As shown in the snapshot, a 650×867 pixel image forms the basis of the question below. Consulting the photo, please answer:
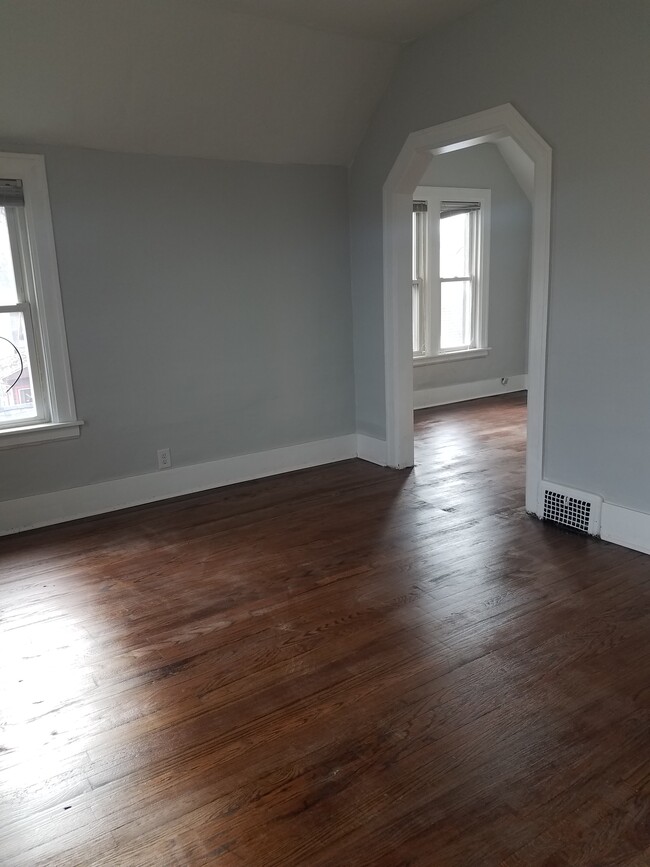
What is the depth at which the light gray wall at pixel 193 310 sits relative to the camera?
3918 millimetres

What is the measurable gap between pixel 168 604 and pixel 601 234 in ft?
8.84

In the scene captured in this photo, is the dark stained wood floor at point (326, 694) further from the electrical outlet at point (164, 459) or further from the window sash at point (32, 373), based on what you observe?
the window sash at point (32, 373)

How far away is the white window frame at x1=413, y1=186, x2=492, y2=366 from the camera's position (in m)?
6.62

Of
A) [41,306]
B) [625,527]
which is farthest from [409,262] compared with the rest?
[41,306]

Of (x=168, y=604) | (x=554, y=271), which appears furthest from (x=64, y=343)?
(x=554, y=271)

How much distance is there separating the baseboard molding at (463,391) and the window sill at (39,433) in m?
3.79

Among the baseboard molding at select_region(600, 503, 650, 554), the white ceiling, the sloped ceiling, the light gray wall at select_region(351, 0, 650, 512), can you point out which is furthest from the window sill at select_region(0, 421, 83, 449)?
the baseboard molding at select_region(600, 503, 650, 554)

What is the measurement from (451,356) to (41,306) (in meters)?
4.39

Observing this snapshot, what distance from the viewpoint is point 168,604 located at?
9.84 feet

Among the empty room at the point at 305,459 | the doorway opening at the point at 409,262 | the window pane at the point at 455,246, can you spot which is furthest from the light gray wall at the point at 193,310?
the window pane at the point at 455,246

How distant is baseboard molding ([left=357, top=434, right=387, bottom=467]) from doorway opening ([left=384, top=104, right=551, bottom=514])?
0.24 ft

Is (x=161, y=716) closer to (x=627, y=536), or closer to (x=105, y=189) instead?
(x=627, y=536)

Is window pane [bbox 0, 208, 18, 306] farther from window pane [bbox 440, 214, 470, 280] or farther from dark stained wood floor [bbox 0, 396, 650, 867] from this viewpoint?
window pane [bbox 440, 214, 470, 280]

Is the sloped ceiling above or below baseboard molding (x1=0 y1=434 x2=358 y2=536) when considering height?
above
